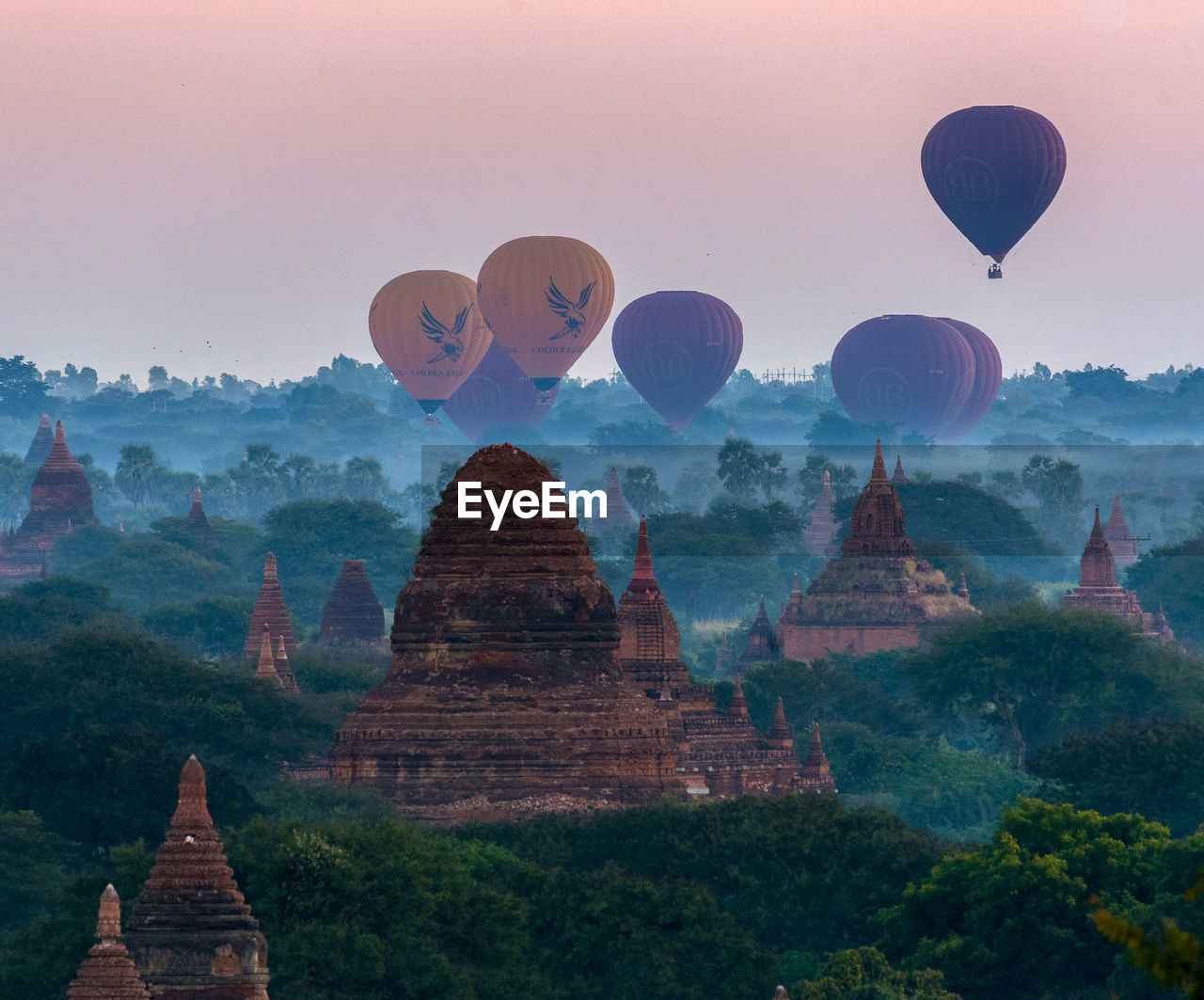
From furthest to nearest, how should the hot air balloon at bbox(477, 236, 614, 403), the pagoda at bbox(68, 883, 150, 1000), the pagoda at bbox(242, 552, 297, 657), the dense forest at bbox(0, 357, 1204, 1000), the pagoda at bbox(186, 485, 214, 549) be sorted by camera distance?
the pagoda at bbox(186, 485, 214, 549) < the hot air balloon at bbox(477, 236, 614, 403) < the pagoda at bbox(242, 552, 297, 657) < the dense forest at bbox(0, 357, 1204, 1000) < the pagoda at bbox(68, 883, 150, 1000)

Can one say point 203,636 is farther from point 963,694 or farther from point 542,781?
point 542,781

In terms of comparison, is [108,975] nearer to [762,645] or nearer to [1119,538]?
[762,645]

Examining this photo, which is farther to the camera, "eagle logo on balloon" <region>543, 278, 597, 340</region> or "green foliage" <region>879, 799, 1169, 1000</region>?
"eagle logo on balloon" <region>543, 278, 597, 340</region>

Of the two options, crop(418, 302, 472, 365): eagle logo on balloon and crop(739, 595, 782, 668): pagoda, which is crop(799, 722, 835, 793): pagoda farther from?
crop(418, 302, 472, 365): eagle logo on balloon

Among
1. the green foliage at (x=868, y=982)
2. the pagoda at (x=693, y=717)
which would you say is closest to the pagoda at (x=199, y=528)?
the pagoda at (x=693, y=717)

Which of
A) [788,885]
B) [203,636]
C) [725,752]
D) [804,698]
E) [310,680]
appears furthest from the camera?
[203,636]

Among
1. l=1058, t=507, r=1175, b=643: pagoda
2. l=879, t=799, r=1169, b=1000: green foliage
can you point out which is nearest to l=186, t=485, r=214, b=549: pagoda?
l=1058, t=507, r=1175, b=643: pagoda

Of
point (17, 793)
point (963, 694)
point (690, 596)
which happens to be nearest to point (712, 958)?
point (17, 793)
